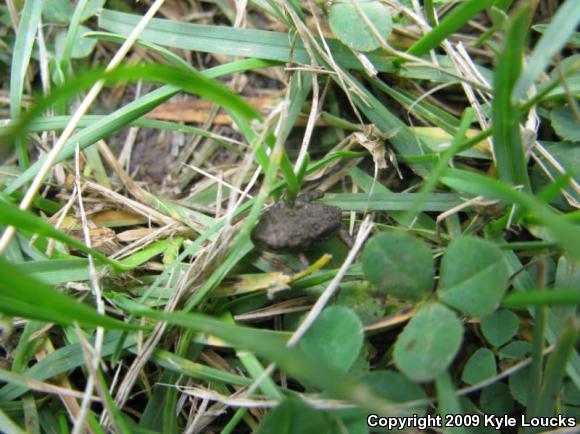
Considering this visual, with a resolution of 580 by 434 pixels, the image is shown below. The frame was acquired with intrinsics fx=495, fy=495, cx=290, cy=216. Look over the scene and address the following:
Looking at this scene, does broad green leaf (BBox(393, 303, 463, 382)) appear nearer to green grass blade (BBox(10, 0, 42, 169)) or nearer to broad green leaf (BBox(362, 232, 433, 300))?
broad green leaf (BBox(362, 232, 433, 300))

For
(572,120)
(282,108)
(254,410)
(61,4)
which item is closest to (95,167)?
(61,4)

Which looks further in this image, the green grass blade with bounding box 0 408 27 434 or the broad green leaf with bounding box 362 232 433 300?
the green grass blade with bounding box 0 408 27 434

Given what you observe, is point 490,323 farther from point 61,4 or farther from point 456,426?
point 61,4

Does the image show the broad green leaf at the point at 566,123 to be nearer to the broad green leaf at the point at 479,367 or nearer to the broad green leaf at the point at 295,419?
the broad green leaf at the point at 479,367

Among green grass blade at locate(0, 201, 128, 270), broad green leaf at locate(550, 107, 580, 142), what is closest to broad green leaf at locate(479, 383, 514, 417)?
broad green leaf at locate(550, 107, 580, 142)

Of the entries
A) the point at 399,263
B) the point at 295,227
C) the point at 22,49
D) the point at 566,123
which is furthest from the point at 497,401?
the point at 22,49

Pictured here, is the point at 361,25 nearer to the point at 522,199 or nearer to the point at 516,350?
the point at 522,199
